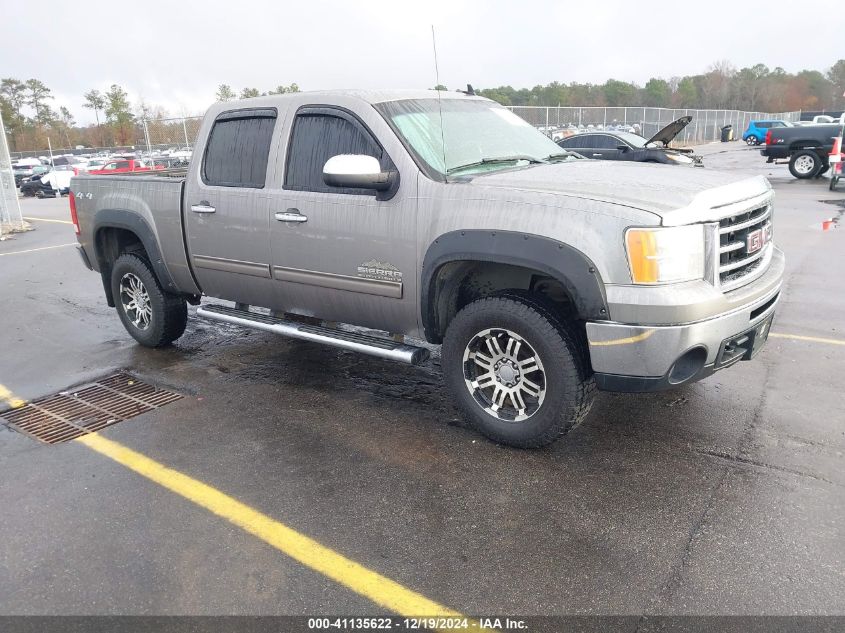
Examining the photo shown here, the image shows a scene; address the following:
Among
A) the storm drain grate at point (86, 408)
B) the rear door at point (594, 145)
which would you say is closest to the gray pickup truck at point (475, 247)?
the storm drain grate at point (86, 408)

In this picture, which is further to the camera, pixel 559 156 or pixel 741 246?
pixel 559 156

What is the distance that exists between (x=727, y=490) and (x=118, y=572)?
2911 mm

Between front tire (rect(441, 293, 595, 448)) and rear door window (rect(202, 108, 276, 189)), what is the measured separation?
6.33 feet

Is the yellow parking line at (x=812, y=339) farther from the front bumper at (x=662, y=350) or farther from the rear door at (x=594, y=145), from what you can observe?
the rear door at (x=594, y=145)

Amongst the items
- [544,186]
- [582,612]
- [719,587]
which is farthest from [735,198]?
[582,612]

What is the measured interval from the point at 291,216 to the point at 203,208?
94 centimetres

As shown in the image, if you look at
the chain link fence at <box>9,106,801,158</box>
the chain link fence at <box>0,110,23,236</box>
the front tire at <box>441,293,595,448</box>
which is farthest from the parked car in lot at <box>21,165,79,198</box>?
the front tire at <box>441,293,595,448</box>

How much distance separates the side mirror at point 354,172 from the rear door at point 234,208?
3.17 feet

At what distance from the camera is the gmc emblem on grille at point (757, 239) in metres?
3.53

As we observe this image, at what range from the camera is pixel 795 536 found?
2.93 metres

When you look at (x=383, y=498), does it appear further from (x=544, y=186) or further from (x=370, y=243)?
(x=544, y=186)

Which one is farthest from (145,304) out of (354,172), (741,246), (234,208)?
(741,246)

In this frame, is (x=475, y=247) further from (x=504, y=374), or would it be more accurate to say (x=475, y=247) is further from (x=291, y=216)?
(x=291, y=216)

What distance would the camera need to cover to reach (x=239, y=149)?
4793 mm
